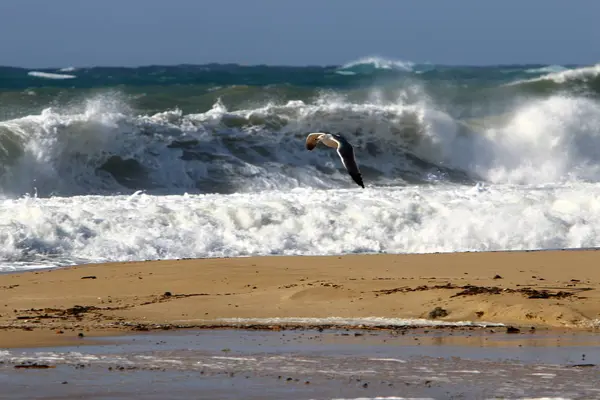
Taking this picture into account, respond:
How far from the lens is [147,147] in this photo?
2309 cm

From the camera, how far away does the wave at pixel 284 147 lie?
2159 cm

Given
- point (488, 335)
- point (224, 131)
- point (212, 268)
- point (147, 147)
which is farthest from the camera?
point (224, 131)

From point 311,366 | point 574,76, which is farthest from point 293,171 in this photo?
point 311,366

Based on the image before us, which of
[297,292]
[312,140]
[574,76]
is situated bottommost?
[297,292]

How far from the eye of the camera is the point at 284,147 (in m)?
24.2

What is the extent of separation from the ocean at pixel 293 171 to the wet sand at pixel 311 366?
209 inches

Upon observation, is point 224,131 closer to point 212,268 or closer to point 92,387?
point 212,268

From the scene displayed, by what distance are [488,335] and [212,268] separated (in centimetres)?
421

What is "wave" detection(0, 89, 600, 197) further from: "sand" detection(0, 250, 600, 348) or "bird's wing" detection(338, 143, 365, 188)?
"bird's wing" detection(338, 143, 365, 188)

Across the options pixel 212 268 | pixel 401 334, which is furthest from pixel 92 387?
pixel 212 268

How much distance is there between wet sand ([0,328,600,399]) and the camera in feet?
23.6

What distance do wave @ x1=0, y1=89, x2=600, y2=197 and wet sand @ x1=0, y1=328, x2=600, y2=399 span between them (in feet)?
40.0

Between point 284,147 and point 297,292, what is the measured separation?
13308 millimetres

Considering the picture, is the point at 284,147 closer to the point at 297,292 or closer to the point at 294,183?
the point at 294,183
